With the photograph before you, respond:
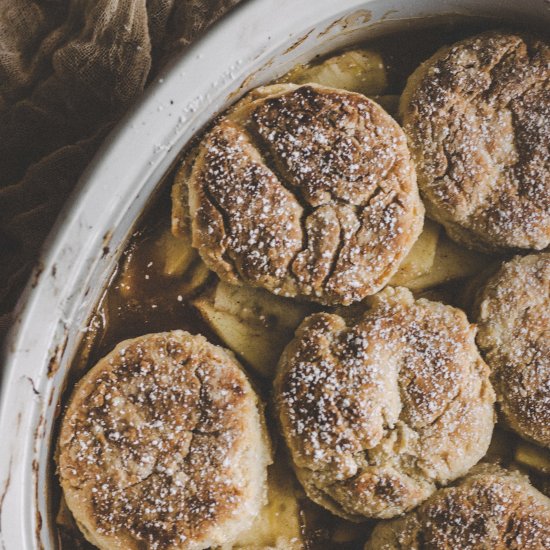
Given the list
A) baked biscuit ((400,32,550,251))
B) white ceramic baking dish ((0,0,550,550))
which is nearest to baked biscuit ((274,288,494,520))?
baked biscuit ((400,32,550,251))

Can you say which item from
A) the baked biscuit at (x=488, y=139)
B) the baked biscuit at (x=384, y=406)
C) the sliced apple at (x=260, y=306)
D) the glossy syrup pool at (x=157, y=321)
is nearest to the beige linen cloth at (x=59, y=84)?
the glossy syrup pool at (x=157, y=321)

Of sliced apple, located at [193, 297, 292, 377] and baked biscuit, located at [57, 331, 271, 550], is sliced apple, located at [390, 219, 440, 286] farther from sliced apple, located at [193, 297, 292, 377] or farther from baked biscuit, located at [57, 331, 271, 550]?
baked biscuit, located at [57, 331, 271, 550]

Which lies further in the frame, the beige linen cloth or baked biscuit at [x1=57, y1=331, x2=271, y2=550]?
the beige linen cloth

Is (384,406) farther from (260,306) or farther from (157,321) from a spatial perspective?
(157,321)

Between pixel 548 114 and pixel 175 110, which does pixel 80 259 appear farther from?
pixel 548 114

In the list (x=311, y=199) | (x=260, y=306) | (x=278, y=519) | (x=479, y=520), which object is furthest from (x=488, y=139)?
(x=278, y=519)

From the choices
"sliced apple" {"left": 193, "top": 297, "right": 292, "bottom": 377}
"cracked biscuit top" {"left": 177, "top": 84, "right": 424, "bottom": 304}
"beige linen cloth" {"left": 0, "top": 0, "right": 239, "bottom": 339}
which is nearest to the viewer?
"cracked biscuit top" {"left": 177, "top": 84, "right": 424, "bottom": 304}

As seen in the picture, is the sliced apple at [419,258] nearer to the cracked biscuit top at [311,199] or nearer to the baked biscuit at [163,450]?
the cracked biscuit top at [311,199]

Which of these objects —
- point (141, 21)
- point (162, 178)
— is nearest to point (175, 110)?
point (162, 178)
